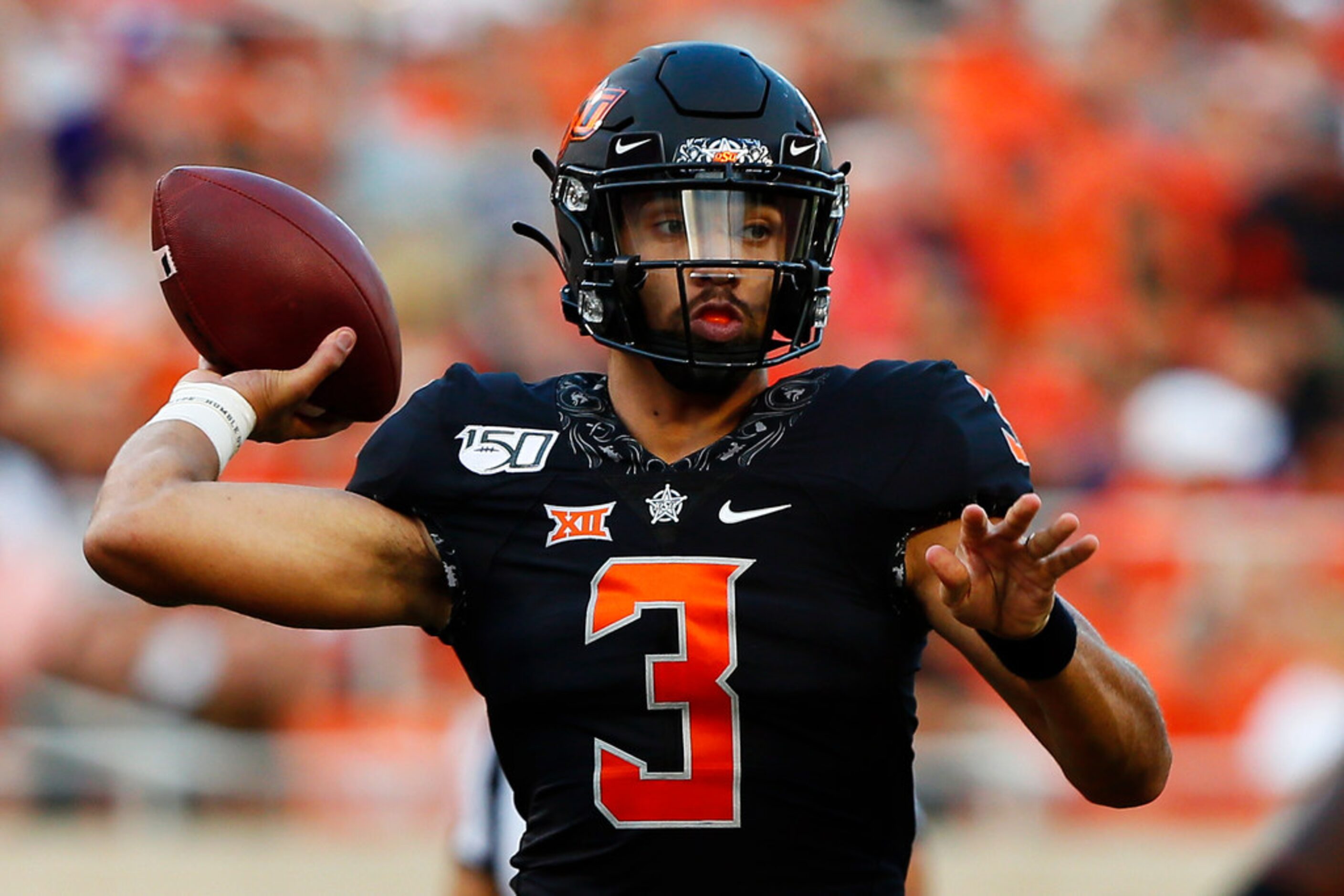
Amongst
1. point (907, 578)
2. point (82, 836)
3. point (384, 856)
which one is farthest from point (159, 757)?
point (907, 578)

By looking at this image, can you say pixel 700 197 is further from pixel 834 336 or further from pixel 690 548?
pixel 834 336

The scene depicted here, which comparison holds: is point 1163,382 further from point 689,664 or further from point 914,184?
point 689,664

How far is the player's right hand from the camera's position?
2740mm

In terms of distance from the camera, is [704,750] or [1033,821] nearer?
[704,750]

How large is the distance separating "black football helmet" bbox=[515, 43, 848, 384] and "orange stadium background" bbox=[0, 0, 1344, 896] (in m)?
2.13

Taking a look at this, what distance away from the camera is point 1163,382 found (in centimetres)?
780

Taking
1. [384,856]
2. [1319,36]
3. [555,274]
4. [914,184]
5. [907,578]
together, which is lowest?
[907,578]

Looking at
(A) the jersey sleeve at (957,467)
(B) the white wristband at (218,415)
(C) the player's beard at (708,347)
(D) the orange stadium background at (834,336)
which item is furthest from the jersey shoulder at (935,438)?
(D) the orange stadium background at (834,336)

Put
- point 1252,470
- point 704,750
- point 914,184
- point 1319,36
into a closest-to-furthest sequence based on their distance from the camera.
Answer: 1. point 704,750
2. point 1252,470
3. point 914,184
4. point 1319,36

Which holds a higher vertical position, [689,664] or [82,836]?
[82,836]

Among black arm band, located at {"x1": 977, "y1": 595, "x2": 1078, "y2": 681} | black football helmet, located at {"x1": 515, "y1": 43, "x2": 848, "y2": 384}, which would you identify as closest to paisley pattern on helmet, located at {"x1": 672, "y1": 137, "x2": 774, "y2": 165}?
black football helmet, located at {"x1": 515, "y1": 43, "x2": 848, "y2": 384}

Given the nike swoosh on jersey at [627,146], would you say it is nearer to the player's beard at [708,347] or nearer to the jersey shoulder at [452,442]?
the player's beard at [708,347]

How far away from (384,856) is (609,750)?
429cm

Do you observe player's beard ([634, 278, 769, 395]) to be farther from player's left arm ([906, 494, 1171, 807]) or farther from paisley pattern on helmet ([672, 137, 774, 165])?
player's left arm ([906, 494, 1171, 807])
